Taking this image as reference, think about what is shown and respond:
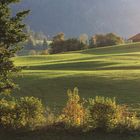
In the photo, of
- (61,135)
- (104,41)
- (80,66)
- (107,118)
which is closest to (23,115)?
(61,135)

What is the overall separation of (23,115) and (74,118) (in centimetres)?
219

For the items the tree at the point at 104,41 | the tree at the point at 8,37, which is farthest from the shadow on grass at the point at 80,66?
the tree at the point at 104,41

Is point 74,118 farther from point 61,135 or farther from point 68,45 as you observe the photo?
point 68,45

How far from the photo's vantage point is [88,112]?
19.9 meters

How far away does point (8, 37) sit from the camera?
2069cm

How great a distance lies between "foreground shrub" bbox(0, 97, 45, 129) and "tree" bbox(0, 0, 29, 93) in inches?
52.0

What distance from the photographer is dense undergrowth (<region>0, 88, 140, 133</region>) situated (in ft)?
64.5

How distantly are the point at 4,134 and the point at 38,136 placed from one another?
58.2 inches

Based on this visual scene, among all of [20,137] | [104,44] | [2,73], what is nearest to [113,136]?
[20,137]

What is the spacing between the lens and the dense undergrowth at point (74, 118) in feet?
64.5

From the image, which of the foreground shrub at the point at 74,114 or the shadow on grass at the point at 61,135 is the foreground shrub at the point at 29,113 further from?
the foreground shrub at the point at 74,114

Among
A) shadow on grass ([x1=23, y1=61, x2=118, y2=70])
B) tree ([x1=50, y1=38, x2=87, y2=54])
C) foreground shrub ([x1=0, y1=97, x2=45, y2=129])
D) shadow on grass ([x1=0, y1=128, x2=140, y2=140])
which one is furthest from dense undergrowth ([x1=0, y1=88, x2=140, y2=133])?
tree ([x1=50, y1=38, x2=87, y2=54])

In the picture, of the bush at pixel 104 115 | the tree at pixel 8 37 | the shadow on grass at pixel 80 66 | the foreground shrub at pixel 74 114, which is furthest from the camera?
the shadow on grass at pixel 80 66

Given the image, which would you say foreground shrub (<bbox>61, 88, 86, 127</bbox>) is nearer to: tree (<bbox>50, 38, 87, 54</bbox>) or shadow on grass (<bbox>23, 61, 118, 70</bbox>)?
shadow on grass (<bbox>23, 61, 118, 70</bbox>)
